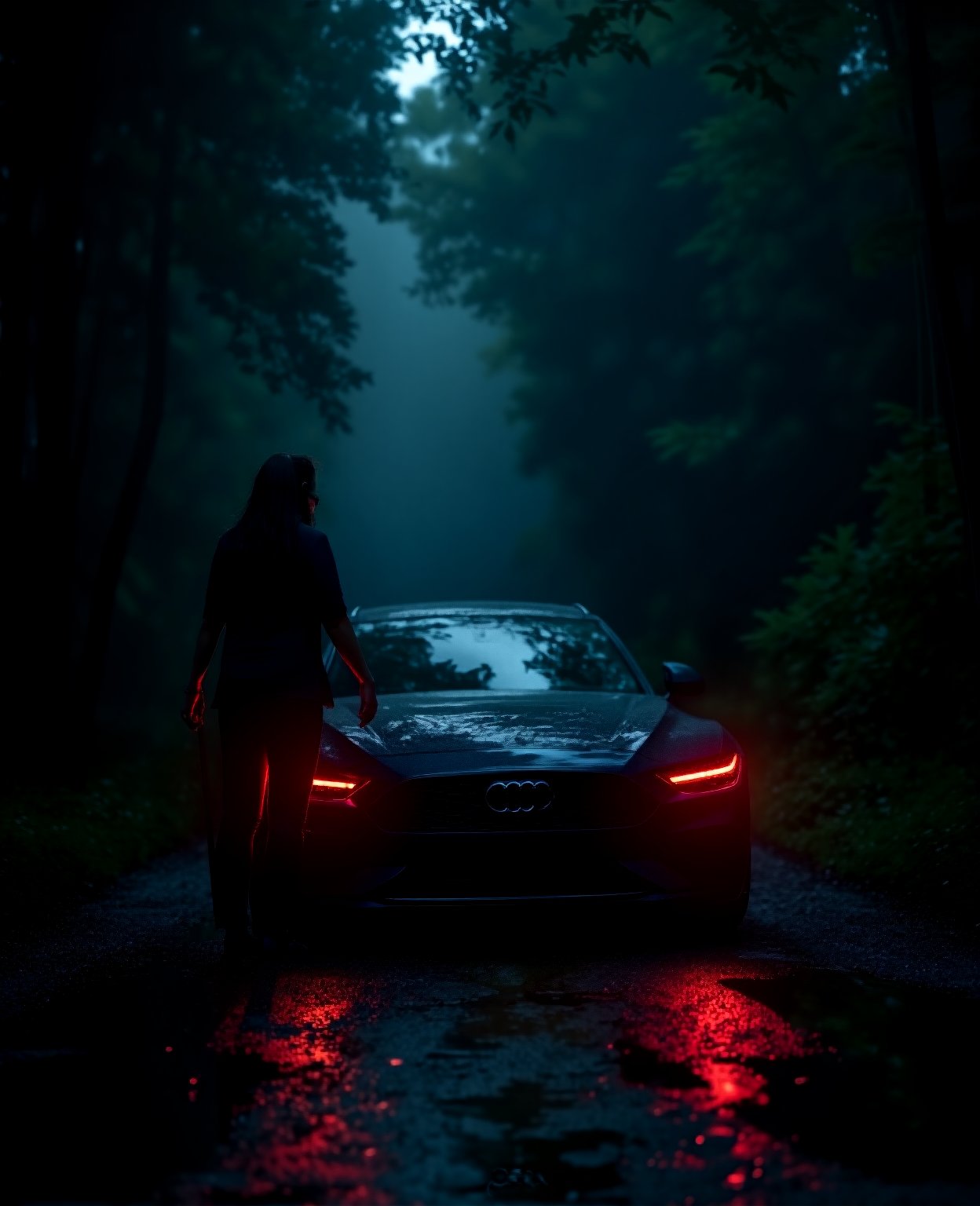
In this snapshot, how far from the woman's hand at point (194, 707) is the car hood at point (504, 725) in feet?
1.90

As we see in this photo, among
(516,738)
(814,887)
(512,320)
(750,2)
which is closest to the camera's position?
(516,738)

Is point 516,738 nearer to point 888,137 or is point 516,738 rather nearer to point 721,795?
point 721,795

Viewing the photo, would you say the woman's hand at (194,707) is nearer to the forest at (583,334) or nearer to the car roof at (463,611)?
the car roof at (463,611)

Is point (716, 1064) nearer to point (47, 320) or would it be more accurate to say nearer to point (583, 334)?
point (47, 320)

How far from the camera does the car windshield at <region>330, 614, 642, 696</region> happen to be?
7949mm

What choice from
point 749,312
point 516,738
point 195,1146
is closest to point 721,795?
point 516,738

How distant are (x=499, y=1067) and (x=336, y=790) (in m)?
2.10

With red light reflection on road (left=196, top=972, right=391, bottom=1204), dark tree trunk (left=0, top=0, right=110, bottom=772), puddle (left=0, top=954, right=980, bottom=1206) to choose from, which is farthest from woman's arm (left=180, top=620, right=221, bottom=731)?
dark tree trunk (left=0, top=0, right=110, bottom=772)

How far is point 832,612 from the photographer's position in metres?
15.4

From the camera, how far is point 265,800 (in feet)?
20.7

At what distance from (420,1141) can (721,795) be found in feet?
9.80

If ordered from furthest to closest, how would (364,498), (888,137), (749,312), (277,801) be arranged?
(364,498) < (749,312) < (888,137) < (277,801)

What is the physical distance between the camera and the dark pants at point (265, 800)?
614cm

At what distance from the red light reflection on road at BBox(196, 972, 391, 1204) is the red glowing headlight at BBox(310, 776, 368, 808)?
38.5 inches
